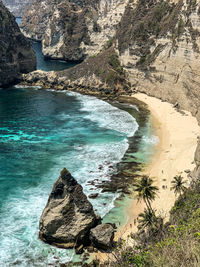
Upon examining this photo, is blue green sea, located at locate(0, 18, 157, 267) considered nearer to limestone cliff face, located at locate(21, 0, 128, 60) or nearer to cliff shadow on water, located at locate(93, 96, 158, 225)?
cliff shadow on water, located at locate(93, 96, 158, 225)

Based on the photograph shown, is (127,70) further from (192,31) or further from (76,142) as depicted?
(76,142)

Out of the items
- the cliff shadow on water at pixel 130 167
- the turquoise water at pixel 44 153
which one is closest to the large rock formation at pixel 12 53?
the turquoise water at pixel 44 153

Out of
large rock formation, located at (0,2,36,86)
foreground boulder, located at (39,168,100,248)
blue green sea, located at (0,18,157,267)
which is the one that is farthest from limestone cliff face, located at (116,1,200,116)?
foreground boulder, located at (39,168,100,248)

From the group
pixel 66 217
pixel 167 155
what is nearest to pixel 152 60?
pixel 167 155

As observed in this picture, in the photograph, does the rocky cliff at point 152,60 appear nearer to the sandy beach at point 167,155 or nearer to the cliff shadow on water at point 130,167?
the sandy beach at point 167,155

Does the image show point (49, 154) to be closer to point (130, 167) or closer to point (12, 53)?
point (130, 167)

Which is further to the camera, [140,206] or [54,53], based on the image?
[54,53]

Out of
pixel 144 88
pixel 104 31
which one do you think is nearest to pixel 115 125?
pixel 144 88
